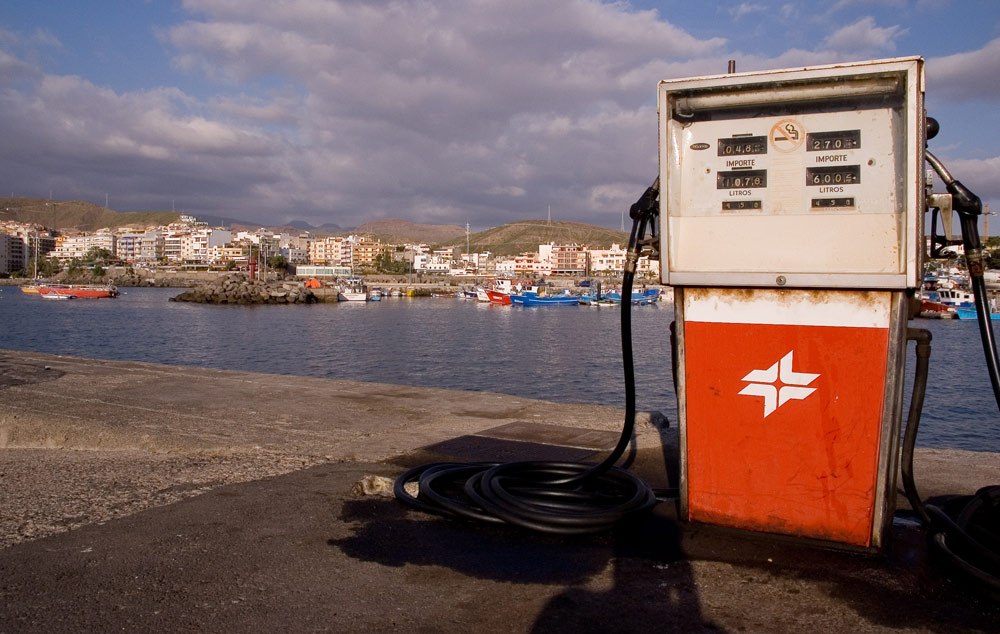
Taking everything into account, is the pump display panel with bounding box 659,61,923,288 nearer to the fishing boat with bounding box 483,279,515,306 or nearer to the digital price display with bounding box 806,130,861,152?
the digital price display with bounding box 806,130,861,152

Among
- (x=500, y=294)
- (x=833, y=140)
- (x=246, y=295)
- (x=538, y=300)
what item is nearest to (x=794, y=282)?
(x=833, y=140)

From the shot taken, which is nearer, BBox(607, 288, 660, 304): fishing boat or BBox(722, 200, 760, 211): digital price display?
BBox(722, 200, 760, 211): digital price display

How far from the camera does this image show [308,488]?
204 inches

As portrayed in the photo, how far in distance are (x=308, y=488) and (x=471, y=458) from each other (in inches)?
57.8

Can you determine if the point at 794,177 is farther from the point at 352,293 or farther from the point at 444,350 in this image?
the point at 352,293

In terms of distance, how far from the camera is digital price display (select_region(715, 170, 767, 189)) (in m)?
4.02

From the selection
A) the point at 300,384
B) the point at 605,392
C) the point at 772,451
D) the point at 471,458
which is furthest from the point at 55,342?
the point at 772,451

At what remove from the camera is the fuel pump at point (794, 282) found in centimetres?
376

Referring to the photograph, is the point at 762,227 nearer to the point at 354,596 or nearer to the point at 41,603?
the point at 354,596

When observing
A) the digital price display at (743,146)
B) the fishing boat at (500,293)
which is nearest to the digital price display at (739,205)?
the digital price display at (743,146)

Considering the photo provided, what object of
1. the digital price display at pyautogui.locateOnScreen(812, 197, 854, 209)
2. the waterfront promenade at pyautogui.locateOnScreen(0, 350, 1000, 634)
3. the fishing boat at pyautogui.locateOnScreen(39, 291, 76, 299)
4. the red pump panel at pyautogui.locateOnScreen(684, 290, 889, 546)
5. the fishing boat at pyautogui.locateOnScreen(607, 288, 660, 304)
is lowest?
the fishing boat at pyautogui.locateOnScreen(607, 288, 660, 304)

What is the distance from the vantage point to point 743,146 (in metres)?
4.05

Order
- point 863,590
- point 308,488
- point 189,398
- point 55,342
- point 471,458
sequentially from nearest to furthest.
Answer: point 863,590 → point 308,488 → point 471,458 → point 189,398 → point 55,342

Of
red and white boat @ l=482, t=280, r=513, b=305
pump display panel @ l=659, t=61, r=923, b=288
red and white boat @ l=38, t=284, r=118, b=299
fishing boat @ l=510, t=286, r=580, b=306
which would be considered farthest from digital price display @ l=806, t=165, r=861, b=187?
red and white boat @ l=38, t=284, r=118, b=299
